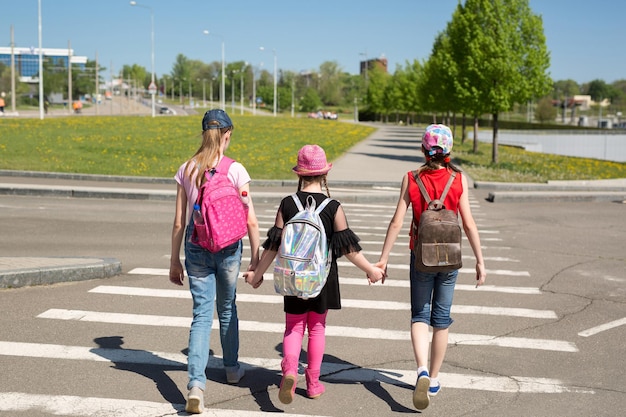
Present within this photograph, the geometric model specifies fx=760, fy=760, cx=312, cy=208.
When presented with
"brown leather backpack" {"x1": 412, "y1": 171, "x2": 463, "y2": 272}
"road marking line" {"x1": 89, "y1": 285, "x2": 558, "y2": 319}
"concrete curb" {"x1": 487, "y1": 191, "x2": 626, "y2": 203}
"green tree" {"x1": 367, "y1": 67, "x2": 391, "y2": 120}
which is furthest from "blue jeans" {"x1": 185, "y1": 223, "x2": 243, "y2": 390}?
"green tree" {"x1": 367, "y1": 67, "x2": 391, "y2": 120}

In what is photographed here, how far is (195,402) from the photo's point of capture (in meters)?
4.61

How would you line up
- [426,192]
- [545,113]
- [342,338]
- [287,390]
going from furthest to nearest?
[545,113] < [342,338] < [426,192] < [287,390]

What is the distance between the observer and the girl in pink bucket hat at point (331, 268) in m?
4.71

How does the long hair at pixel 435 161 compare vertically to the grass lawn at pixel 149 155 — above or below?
above

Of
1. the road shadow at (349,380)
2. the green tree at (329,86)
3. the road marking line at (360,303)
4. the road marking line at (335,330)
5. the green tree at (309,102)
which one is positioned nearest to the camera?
the road shadow at (349,380)

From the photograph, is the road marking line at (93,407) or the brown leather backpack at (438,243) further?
the brown leather backpack at (438,243)

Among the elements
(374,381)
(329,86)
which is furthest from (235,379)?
(329,86)

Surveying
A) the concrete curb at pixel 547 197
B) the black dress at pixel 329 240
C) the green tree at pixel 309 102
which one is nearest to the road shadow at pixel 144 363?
the black dress at pixel 329 240

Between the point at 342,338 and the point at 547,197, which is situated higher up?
the point at 547,197

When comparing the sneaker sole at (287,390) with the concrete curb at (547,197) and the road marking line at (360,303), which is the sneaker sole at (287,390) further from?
the concrete curb at (547,197)

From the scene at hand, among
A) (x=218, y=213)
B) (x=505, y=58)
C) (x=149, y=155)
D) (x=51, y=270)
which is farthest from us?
(x=505, y=58)

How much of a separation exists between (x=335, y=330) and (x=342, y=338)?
24 centimetres

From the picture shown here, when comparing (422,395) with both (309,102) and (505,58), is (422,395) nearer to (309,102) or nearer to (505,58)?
(505,58)

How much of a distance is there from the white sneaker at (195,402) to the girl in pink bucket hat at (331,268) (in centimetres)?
49
